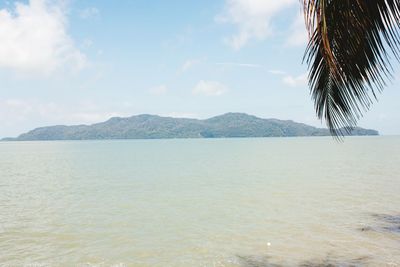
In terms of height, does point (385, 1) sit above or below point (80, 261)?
above

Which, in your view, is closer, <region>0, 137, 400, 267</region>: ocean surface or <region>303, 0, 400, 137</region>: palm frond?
<region>303, 0, 400, 137</region>: palm frond

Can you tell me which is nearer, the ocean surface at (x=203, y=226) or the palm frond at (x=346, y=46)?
the palm frond at (x=346, y=46)

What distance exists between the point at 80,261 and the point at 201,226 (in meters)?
6.11

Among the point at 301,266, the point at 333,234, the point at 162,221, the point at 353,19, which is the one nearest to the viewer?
the point at 353,19

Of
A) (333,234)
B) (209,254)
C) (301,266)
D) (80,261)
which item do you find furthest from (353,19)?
(333,234)

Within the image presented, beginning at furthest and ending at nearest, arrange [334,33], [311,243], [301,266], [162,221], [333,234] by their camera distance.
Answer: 1. [162,221]
2. [333,234]
3. [311,243]
4. [301,266]
5. [334,33]

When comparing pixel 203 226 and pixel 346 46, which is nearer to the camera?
pixel 346 46

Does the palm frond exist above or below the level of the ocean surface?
above

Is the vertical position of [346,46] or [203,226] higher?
[346,46]

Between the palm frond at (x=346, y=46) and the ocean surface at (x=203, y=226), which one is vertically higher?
the palm frond at (x=346, y=46)

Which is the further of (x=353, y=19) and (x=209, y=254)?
(x=209, y=254)

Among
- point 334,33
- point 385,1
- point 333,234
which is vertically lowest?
point 333,234

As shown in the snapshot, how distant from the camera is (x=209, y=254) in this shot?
41.8 feet

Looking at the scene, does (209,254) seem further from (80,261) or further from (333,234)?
(333,234)
